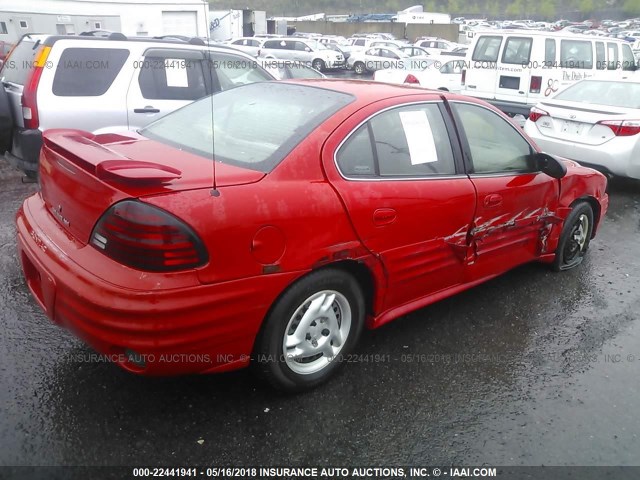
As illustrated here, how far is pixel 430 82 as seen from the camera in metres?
14.6

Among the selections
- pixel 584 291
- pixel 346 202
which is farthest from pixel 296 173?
pixel 584 291

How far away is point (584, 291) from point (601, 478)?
2.11m

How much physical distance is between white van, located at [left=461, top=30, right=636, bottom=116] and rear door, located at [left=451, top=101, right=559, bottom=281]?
793 cm

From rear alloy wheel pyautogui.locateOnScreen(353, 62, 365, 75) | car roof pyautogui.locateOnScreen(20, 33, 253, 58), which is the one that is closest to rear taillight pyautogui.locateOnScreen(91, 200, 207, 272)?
car roof pyautogui.locateOnScreen(20, 33, 253, 58)

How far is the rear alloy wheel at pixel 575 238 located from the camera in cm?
444

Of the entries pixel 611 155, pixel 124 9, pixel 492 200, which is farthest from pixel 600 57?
pixel 124 9

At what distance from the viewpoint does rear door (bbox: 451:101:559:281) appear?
11.4ft

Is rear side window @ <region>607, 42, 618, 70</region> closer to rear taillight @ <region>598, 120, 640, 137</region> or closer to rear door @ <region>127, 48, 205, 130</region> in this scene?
rear taillight @ <region>598, 120, 640, 137</region>

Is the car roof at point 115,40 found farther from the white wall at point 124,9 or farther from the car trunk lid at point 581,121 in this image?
the white wall at point 124,9

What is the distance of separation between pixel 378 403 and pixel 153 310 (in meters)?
1.29

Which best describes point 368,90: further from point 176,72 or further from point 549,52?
point 549,52

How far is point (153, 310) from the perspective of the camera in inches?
87.8

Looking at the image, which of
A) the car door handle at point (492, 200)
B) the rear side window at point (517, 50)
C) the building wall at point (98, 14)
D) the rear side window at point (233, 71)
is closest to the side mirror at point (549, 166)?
the car door handle at point (492, 200)

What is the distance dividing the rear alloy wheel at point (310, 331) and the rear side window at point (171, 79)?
392cm
